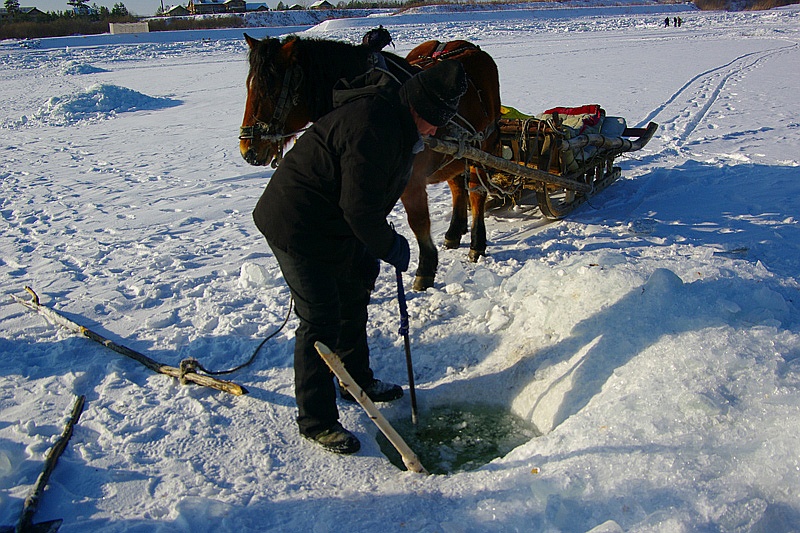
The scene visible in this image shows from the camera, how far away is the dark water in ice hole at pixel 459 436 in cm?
303

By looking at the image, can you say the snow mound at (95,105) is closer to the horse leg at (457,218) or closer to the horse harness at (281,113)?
the horse leg at (457,218)

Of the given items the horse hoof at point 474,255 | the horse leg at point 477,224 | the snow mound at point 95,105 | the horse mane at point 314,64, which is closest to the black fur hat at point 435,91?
the horse mane at point 314,64

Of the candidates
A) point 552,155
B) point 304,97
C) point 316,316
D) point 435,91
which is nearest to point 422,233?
point 304,97

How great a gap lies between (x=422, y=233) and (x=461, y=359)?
117 cm

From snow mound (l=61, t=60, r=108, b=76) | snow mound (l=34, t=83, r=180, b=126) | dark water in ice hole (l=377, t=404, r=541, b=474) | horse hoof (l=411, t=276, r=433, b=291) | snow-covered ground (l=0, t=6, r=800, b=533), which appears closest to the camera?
snow-covered ground (l=0, t=6, r=800, b=533)

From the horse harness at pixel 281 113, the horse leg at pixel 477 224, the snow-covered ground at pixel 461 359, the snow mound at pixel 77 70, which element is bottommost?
the snow-covered ground at pixel 461 359

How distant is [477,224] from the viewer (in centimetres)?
503

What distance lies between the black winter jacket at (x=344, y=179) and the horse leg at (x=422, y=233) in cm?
157

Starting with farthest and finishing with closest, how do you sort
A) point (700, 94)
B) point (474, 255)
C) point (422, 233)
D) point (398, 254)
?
point (700, 94) → point (474, 255) → point (422, 233) → point (398, 254)

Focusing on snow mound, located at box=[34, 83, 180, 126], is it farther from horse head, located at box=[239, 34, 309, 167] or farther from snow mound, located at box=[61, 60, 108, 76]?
horse head, located at box=[239, 34, 309, 167]

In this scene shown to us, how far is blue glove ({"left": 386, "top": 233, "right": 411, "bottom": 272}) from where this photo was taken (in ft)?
9.03

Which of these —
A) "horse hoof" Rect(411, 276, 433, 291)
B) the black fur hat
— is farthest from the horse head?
"horse hoof" Rect(411, 276, 433, 291)

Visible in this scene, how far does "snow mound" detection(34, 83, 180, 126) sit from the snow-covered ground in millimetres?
5519

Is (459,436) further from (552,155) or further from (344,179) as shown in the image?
(552,155)
